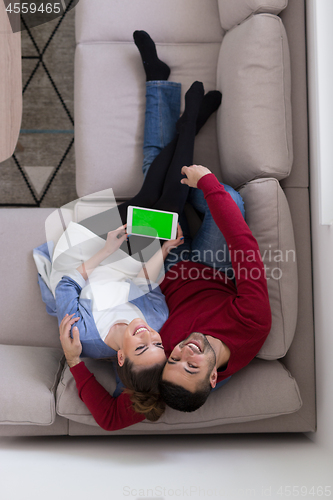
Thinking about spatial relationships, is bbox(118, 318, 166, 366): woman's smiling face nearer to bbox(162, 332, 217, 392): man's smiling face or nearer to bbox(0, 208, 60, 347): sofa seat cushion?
bbox(162, 332, 217, 392): man's smiling face

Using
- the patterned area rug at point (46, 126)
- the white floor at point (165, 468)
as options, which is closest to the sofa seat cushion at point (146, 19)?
the patterned area rug at point (46, 126)

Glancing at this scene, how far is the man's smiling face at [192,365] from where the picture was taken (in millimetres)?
1043

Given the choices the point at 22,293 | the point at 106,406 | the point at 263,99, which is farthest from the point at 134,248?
the point at 263,99

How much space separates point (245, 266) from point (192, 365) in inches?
14.1

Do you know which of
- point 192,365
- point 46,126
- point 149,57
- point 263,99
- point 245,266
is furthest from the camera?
point 46,126

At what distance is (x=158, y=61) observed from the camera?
1.41 m

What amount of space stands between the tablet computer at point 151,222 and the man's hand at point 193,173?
13cm

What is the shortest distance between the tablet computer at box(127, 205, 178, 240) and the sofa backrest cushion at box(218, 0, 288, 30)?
792 mm

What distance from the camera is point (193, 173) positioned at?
4.27 ft

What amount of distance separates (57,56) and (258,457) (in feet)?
6.51

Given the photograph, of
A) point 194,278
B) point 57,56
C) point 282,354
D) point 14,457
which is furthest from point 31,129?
point 282,354

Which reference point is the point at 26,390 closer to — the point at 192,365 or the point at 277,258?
the point at 192,365

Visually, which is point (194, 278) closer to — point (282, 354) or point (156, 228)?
point (156, 228)

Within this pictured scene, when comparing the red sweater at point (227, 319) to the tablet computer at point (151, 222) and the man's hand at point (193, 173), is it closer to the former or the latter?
the man's hand at point (193, 173)
